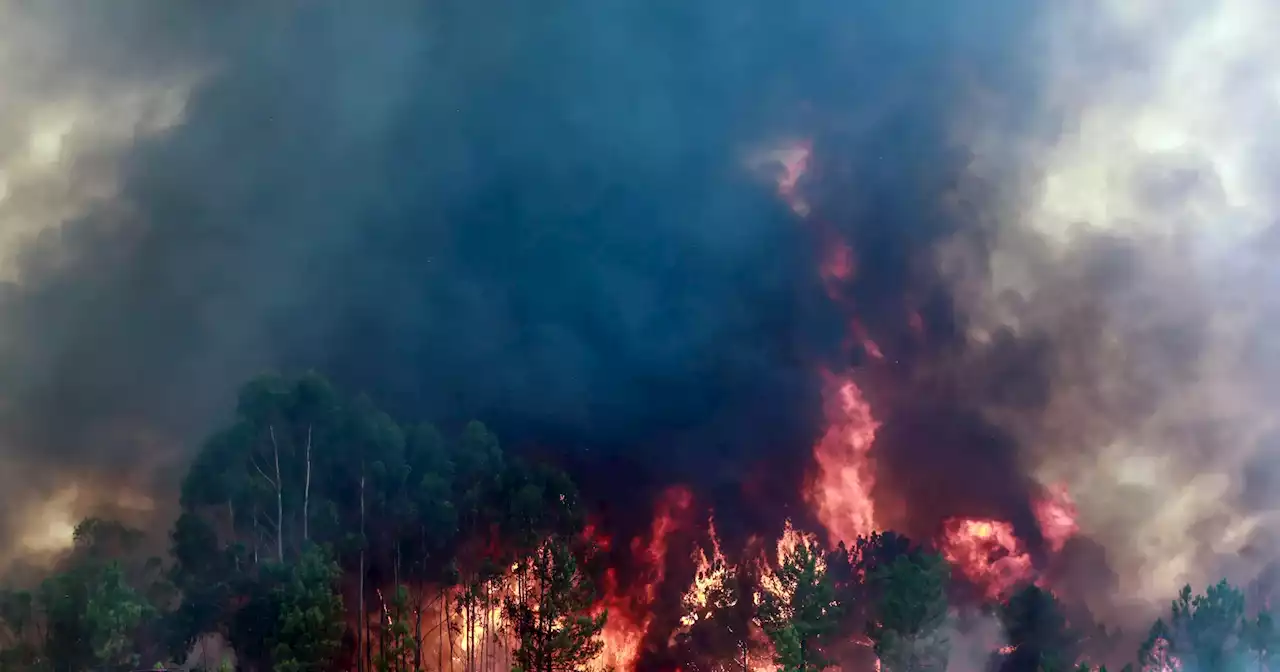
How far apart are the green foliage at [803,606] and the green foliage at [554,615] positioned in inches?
280

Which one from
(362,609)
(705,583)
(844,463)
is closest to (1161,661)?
(844,463)

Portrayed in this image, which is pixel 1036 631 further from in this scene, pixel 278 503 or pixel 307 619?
pixel 278 503

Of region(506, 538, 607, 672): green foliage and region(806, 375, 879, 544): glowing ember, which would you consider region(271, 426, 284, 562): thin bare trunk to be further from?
region(806, 375, 879, 544): glowing ember

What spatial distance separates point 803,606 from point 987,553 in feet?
32.2

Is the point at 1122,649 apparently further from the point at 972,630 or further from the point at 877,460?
the point at 877,460

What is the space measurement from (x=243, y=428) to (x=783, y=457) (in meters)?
22.8

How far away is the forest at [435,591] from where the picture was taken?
A: 29.6 metres

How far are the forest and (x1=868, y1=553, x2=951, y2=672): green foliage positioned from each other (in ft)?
0.27

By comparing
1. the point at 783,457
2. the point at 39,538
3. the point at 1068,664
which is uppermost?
the point at 783,457

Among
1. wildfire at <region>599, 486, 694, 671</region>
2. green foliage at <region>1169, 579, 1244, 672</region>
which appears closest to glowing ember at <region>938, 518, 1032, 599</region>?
green foliage at <region>1169, 579, 1244, 672</region>

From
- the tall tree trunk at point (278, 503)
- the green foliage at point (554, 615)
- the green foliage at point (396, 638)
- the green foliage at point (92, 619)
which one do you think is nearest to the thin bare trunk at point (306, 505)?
the tall tree trunk at point (278, 503)

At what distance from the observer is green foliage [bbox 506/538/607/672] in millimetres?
31594

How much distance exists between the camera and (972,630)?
36.6 m

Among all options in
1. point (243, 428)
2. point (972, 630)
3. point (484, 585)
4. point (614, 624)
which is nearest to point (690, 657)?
point (614, 624)
